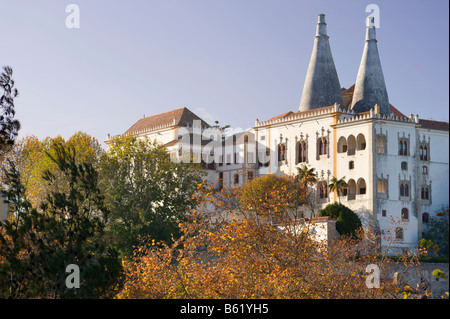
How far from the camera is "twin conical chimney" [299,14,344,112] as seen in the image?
67.9m

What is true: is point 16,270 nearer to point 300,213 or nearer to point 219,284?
point 219,284

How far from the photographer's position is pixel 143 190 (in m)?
49.2

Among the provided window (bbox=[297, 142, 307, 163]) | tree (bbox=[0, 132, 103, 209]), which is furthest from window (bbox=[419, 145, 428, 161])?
tree (bbox=[0, 132, 103, 209])

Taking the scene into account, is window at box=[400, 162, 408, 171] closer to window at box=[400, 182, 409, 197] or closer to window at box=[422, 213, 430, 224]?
window at box=[400, 182, 409, 197]

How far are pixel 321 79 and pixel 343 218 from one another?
707 inches

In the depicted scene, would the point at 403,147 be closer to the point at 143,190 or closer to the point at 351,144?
the point at 351,144

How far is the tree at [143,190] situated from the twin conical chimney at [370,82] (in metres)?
21.1

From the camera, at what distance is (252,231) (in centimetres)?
2261

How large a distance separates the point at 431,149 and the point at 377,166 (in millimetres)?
6339

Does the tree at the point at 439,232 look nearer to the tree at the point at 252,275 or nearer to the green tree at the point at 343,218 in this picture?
the green tree at the point at 343,218

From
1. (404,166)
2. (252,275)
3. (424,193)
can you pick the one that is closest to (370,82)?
(404,166)

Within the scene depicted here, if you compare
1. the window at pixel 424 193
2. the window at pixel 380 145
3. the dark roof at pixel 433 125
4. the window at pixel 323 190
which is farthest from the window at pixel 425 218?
the window at pixel 323 190

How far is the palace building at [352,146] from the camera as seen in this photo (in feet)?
198
